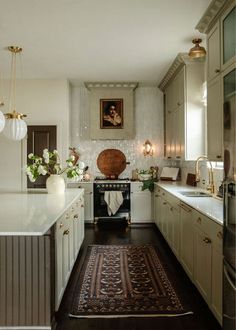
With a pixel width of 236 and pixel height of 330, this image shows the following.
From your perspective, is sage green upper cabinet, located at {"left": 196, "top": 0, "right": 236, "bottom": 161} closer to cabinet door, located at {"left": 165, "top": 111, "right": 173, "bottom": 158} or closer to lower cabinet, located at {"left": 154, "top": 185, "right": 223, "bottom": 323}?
lower cabinet, located at {"left": 154, "top": 185, "right": 223, "bottom": 323}

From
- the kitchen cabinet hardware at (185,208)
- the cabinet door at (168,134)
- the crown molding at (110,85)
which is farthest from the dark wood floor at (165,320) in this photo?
the crown molding at (110,85)

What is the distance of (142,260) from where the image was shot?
401cm

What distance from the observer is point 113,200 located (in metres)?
5.83

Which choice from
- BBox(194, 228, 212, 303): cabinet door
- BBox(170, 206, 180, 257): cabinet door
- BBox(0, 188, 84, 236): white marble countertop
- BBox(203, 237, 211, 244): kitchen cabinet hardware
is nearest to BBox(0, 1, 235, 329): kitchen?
BBox(170, 206, 180, 257): cabinet door

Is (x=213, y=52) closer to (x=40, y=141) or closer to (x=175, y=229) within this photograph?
(x=175, y=229)

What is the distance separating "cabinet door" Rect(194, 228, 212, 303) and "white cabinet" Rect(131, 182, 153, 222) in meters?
3.06

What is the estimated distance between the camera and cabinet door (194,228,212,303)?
2545 mm

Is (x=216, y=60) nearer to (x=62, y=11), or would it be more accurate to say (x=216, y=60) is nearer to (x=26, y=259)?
(x=62, y=11)

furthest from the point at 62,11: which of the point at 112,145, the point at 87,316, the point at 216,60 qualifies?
the point at 112,145

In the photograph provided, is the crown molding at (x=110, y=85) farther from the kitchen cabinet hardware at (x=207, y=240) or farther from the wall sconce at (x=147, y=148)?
the kitchen cabinet hardware at (x=207, y=240)

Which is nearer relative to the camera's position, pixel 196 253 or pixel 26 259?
pixel 26 259

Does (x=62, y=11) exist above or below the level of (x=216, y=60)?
above

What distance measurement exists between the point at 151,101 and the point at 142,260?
144 inches

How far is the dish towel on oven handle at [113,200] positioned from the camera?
5.83 m
